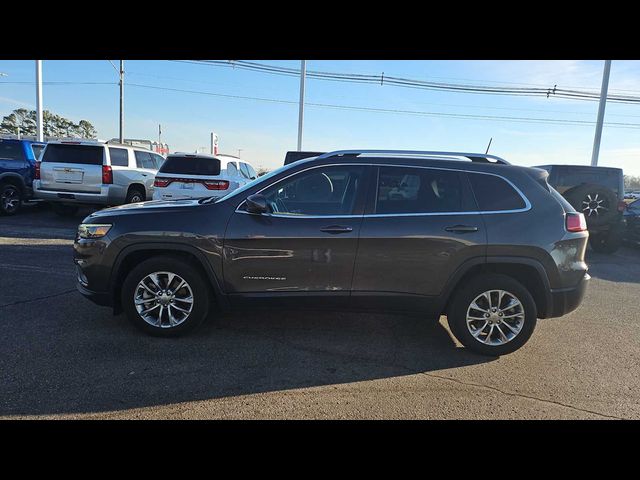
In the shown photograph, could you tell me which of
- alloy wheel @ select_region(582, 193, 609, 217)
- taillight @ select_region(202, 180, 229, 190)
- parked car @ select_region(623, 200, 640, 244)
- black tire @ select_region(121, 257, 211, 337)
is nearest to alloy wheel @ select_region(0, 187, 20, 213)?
taillight @ select_region(202, 180, 229, 190)

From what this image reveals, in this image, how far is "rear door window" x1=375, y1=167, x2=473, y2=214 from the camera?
3.91 meters

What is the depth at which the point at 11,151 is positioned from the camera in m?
11.1

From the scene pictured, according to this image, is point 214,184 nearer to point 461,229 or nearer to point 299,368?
point 299,368

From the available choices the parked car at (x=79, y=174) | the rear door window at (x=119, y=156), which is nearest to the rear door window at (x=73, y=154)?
the parked car at (x=79, y=174)

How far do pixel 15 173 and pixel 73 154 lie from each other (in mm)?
2130

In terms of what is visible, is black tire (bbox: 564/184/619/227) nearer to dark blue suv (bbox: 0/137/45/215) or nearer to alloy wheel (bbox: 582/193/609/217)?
alloy wheel (bbox: 582/193/609/217)

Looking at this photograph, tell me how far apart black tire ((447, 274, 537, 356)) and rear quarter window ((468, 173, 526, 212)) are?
67 cm

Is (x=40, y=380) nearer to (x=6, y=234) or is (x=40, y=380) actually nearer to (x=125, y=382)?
(x=125, y=382)

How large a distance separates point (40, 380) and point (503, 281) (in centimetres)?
409

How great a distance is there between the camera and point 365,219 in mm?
3852

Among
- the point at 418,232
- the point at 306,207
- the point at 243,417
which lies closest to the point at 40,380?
the point at 243,417

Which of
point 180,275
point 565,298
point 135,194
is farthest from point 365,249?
point 135,194
